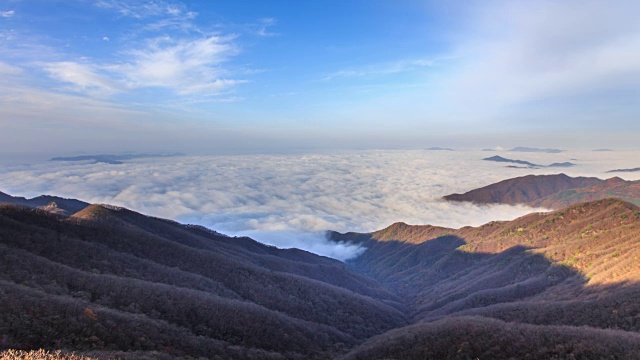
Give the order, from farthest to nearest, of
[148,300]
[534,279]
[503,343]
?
[534,279]
[148,300]
[503,343]

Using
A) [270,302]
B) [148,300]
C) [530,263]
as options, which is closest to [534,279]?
[530,263]

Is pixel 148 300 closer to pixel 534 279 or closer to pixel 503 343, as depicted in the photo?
pixel 503 343

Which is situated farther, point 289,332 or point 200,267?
point 200,267

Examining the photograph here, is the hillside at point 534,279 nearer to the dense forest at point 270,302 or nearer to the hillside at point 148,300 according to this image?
the dense forest at point 270,302

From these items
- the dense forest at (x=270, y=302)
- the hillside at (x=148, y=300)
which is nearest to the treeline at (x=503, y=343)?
the dense forest at (x=270, y=302)

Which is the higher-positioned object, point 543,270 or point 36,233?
point 36,233

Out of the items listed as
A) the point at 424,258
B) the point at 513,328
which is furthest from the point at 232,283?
the point at 424,258

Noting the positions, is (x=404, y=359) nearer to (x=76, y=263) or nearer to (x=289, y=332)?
(x=289, y=332)
